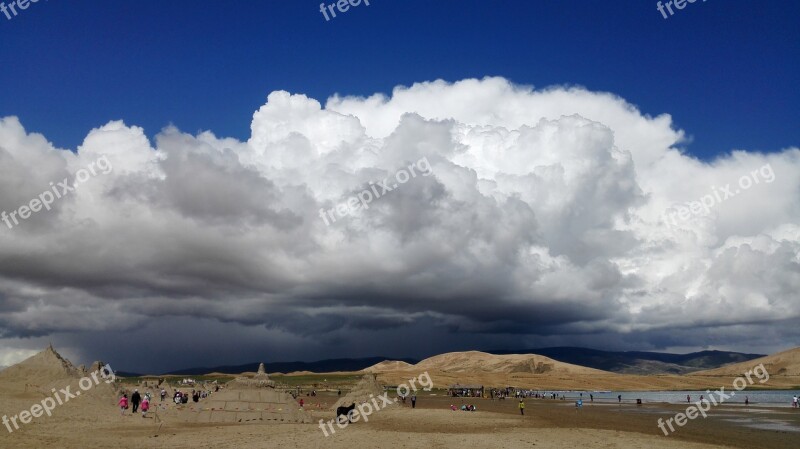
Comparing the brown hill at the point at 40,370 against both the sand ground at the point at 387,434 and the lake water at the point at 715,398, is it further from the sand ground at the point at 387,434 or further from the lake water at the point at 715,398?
the lake water at the point at 715,398

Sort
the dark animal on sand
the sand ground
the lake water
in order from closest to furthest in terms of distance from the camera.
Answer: the sand ground
the dark animal on sand
the lake water

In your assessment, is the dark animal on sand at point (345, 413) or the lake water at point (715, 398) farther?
the lake water at point (715, 398)

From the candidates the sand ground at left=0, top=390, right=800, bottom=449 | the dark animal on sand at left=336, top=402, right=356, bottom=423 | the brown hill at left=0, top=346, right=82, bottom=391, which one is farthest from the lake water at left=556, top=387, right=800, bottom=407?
the brown hill at left=0, top=346, right=82, bottom=391

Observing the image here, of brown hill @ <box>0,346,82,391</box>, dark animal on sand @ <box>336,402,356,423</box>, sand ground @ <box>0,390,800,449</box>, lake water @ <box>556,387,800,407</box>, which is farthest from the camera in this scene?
lake water @ <box>556,387,800,407</box>

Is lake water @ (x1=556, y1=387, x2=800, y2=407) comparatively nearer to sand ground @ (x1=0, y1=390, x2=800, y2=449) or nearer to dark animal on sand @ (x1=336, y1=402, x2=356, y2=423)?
sand ground @ (x1=0, y1=390, x2=800, y2=449)

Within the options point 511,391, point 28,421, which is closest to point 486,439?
point 28,421

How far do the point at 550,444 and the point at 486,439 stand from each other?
3940 mm

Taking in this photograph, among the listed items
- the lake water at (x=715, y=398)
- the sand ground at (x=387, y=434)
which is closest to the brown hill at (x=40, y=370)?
the sand ground at (x=387, y=434)

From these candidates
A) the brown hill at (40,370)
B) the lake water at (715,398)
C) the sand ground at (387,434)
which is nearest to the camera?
the sand ground at (387,434)

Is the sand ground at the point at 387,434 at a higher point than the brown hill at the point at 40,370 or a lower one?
lower

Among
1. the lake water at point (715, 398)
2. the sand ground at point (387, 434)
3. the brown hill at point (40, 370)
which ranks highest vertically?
the brown hill at point (40, 370)

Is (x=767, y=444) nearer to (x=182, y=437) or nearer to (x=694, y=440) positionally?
(x=694, y=440)

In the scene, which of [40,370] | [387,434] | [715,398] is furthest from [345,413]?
[715,398]

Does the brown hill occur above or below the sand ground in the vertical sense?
above
